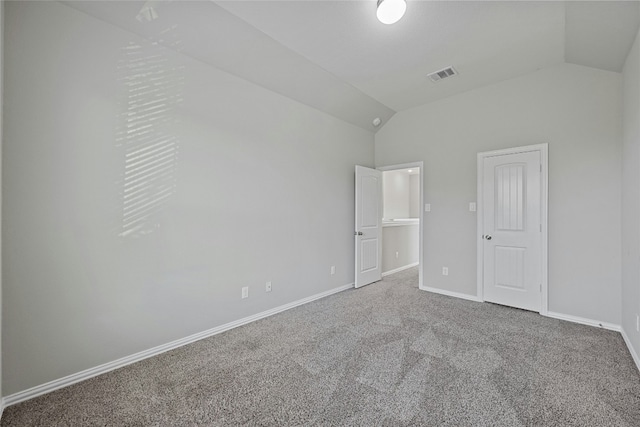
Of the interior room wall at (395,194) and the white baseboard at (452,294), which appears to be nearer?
the white baseboard at (452,294)

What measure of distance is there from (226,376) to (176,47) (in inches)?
110

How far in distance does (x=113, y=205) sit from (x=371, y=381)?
2.36 metres

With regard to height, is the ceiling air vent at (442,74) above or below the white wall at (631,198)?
above

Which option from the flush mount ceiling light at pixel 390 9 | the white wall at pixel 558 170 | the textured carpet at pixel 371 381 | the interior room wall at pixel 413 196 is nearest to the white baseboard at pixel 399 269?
the white wall at pixel 558 170

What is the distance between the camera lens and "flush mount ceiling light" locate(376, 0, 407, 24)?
2084mm

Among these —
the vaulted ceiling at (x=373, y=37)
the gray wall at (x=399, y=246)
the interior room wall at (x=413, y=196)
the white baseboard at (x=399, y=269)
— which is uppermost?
the vaulted ceiling at (x=373, y=37)

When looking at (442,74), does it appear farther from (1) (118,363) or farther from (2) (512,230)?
(1) (118,363)

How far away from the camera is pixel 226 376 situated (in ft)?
6.89

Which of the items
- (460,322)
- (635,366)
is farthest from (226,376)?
(635,366)

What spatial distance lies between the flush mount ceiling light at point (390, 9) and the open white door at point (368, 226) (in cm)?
239

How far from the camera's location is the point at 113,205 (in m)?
2.22

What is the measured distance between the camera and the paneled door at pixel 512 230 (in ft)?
11.3

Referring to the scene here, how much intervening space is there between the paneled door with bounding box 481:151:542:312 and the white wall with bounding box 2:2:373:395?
103 inches

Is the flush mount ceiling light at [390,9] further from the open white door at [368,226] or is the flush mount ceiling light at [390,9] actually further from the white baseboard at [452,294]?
the white baseboard at [452,294]
